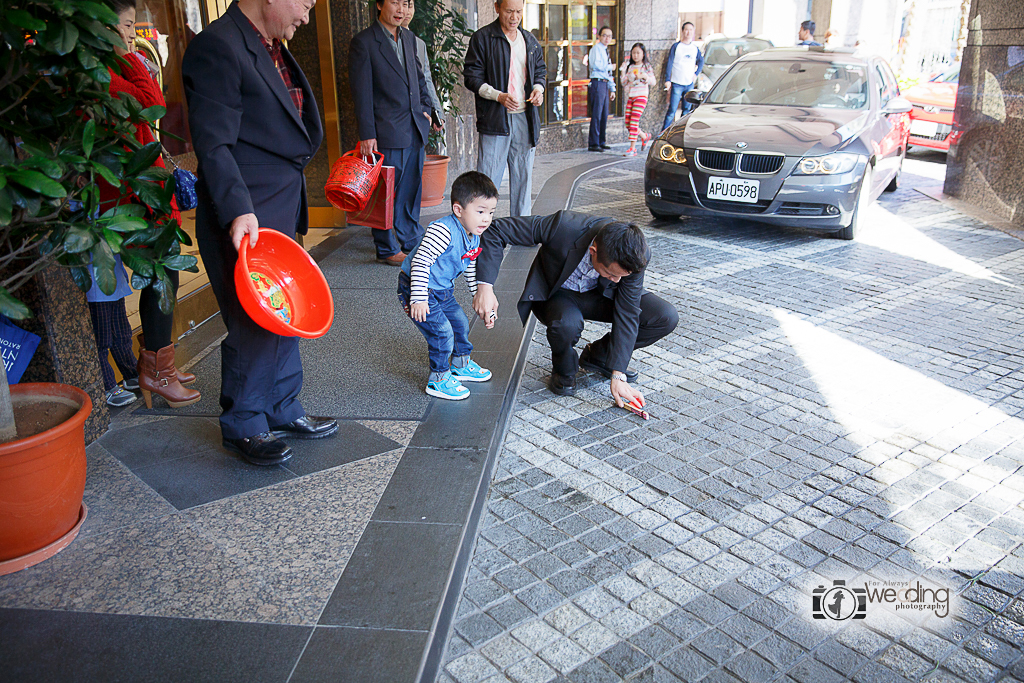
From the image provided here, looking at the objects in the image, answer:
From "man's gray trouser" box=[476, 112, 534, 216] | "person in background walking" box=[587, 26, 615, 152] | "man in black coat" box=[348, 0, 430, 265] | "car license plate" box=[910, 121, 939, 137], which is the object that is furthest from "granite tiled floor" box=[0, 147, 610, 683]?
"car license plate" box=[910, 121, 939, 137]

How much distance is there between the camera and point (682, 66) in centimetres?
1395

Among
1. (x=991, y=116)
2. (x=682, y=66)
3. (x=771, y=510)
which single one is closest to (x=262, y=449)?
(x=771, y=510)

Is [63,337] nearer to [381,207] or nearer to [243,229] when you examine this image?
[243,229]

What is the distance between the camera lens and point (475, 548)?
292cm

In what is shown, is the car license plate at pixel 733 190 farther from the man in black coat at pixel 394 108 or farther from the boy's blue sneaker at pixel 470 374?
the boy's blue sneaker at pixel 470 374

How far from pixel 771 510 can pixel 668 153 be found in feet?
17.3

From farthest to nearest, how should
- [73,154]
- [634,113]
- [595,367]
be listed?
1. [634,113]
2. [595,367]
3. [73,154]

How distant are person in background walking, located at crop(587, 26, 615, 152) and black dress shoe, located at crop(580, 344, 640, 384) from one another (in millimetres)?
9730

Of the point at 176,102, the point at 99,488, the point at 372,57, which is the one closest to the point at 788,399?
the point at 99,488

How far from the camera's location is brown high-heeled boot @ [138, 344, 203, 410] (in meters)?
3.70

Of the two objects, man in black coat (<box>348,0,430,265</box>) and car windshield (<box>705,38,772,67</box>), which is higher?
car windshield (<box>705,38,772,67</box>)

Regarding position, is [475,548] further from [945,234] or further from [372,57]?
[945,234]

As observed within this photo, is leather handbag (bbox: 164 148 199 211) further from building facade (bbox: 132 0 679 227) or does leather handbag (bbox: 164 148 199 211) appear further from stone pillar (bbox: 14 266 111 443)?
building facade (bbox: 132 0 679 227)

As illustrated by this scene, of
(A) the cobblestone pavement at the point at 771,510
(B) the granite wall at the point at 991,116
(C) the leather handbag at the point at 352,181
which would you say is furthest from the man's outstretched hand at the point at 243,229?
(B) the granite wall at the point at 991,116
